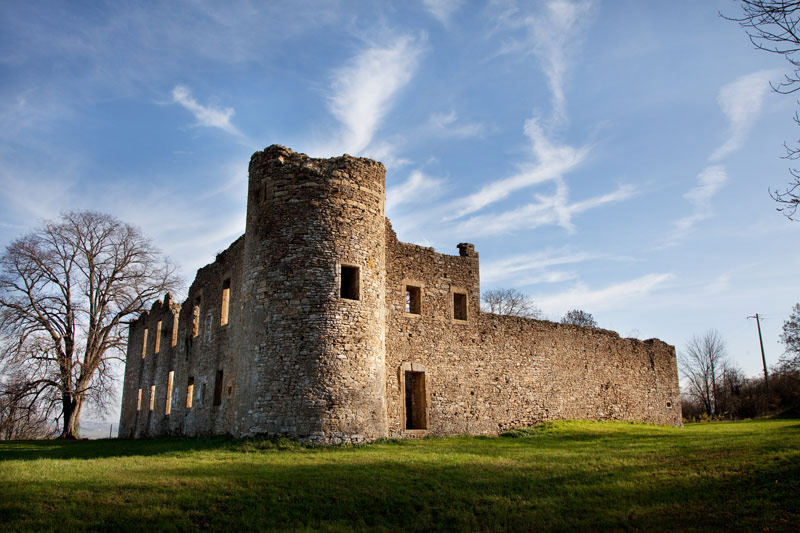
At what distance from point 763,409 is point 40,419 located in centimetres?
4264

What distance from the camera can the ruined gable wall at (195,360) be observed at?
18.5 metres

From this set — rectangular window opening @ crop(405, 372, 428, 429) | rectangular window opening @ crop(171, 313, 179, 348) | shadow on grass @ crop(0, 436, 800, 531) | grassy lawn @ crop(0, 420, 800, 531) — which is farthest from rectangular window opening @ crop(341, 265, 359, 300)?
rectangular window opening @ crop(171, 313, 179, 348)

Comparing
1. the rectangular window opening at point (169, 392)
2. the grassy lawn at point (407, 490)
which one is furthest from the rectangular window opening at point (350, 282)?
the rectangular window opening at point (169, 392)

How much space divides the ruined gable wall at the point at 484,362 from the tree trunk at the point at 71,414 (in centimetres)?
2081

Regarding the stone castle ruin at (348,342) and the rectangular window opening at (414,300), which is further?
the rectangular window opening at (414,300)

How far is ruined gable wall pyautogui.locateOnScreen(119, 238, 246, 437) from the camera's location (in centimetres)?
1850

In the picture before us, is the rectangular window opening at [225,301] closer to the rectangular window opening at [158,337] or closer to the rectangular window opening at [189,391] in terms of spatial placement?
the rectangular window opening at [189,391]

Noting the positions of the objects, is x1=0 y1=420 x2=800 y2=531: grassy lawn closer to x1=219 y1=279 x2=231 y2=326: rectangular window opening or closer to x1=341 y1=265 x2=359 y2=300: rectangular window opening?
x1=341 y1=265 x2=359 y2=300: rectangular window opening

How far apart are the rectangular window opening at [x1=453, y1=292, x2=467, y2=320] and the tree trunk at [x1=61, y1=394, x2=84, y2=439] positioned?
69.9 feet

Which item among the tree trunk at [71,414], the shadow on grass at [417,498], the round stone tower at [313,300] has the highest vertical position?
the round stone tower at [313,300]

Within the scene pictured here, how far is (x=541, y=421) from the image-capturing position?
22156mm

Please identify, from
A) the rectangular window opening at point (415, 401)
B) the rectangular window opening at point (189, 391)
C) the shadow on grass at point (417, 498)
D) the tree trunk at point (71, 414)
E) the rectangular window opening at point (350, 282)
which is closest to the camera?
the shadow on grass at point (417, 498)

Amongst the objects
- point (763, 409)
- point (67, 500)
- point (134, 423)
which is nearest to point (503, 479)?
point (67, 500)

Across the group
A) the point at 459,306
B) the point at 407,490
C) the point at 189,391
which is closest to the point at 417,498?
the point at 407,490
